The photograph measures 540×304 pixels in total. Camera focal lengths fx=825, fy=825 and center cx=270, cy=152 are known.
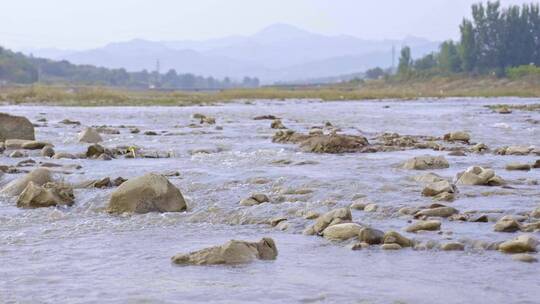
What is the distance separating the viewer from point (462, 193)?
11008mm

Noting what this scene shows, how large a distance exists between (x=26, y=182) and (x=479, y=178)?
6.45 meters

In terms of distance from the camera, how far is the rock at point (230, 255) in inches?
284

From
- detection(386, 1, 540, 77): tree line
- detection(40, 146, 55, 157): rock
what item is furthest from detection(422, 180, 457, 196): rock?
detection(386, 1, 540, 77): tree line

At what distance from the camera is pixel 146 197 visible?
9.94m

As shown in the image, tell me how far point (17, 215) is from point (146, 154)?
23.9 feet

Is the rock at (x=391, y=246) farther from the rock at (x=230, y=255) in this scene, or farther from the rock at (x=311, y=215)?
the rock at (x=311, y=215)

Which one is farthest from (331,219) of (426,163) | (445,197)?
(426,163)

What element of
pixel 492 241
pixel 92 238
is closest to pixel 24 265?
pixel 92 238

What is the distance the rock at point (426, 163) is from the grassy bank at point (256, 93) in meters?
38.0

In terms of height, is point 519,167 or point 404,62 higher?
point 404,62

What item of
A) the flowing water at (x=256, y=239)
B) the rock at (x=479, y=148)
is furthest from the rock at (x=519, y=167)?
the rock at (x=479, y=148)

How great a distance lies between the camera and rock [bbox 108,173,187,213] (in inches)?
391

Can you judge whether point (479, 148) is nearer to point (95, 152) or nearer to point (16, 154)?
point (95, 152)

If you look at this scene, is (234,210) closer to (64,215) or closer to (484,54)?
(64,215)
